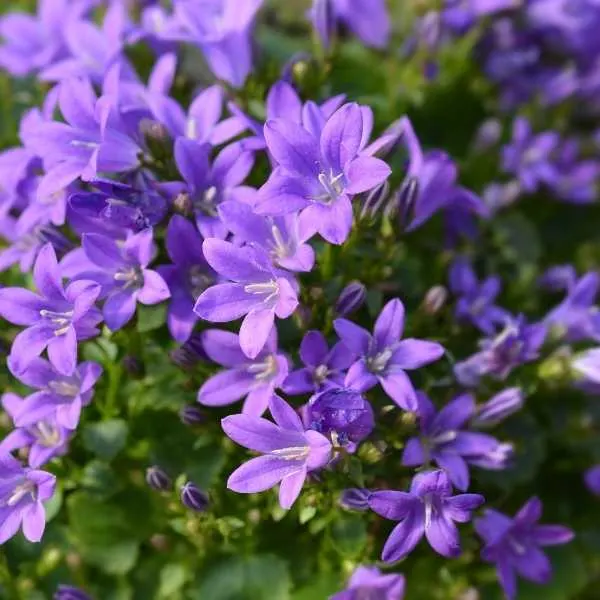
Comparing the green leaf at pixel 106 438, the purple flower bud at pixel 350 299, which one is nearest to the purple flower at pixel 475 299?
the purple flower bud at pixel 350 299

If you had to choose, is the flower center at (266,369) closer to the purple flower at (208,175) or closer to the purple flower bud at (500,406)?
the purple flower at (208,175)

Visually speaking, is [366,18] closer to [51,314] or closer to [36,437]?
[51,314]

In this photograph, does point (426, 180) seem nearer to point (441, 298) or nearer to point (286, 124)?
point (441, 298)

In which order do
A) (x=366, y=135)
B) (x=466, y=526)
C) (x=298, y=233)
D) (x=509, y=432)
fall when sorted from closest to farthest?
(x=298, y=233) → (x=366, y=135) → (x=466, y=526) → (x=509, y=432)

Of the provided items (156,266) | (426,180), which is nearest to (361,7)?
(426,180)

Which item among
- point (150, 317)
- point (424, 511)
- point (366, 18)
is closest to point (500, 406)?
point (424, 511)

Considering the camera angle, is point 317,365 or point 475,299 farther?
point 475,299

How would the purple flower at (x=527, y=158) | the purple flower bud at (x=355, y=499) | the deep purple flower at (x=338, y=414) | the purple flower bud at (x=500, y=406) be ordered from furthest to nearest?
1. the purple flower at (x=527, y=158)
2. the purple flower bud at (x=500, y=406)
3. the purple flower bud at (x=355, y=499)
4. the deep purple flower at (x=338, y=414)
